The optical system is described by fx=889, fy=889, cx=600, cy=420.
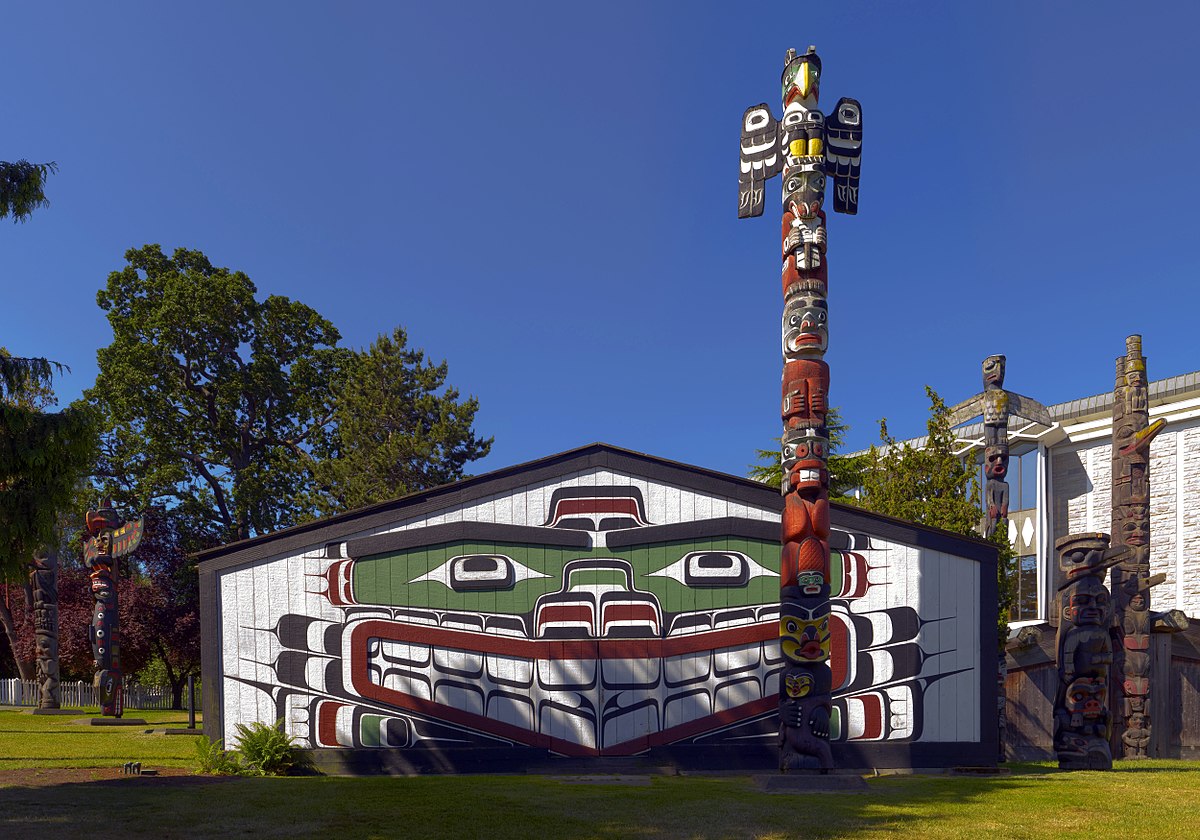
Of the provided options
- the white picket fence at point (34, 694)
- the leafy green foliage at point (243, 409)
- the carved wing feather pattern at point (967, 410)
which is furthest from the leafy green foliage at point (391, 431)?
the carved wing feather pattern at point (967, 410)

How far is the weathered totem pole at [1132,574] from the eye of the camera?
18719mm

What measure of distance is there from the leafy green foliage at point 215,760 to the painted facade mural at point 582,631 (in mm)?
764

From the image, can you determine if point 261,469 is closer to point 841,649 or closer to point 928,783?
point 841,649

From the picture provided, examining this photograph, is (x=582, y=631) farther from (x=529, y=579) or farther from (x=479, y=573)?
(x=479, y=573)

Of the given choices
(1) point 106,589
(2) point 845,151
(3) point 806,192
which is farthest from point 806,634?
(1) point 106,589

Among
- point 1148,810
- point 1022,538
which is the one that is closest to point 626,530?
point 1148,810

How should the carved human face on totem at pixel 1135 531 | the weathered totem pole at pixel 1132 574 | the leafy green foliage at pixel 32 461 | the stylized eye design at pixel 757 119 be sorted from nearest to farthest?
1. the leafy green foliage at pixel 32 461
2. the stylized eye design at pixel 757 119
3. the weathered totem pole at pixel 1132 574
4. the carved human face on totem at pixel 1135 531

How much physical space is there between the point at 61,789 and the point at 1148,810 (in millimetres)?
14139

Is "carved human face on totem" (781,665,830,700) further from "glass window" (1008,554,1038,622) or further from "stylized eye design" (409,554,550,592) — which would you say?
"glass window" (1008,554,1038,622)

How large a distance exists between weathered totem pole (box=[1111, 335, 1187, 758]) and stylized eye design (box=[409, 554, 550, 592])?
1190 cm

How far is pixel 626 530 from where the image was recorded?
16.9m

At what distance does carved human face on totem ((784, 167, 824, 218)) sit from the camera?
50.6ft

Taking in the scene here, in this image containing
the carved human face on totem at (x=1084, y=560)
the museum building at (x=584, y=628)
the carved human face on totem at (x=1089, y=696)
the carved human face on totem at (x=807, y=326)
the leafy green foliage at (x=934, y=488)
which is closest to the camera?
the carved human face on totem at (x=807, y=326)

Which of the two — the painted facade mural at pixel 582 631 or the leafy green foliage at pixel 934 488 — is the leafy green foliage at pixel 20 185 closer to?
the painted facade mural at pixel 582 631
